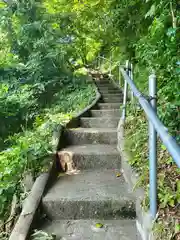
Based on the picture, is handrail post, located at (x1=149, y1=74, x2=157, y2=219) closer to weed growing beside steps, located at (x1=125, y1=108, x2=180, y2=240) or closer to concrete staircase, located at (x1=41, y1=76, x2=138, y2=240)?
weed growing beside steps, located at (x1=125, y1=108, x2=180, y2=240)

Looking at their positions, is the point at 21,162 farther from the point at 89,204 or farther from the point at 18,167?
the point at 89,204

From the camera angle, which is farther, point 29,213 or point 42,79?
A: point 42,79

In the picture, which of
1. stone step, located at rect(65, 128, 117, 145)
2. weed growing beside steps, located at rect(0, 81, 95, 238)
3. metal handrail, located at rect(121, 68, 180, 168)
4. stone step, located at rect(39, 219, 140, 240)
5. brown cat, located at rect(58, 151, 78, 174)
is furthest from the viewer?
stone step, located at rect(65, 128, 117, 145)

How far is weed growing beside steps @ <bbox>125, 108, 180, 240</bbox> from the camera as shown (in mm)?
1314

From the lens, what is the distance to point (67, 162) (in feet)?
8.25

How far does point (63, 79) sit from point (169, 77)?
512 cm

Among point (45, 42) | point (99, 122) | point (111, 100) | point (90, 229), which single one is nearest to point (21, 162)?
point (90, 229)

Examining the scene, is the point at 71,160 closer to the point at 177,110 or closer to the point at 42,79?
the point at 177,110

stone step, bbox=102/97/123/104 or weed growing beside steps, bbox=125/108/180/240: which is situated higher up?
stone step, bbox=102/97/123/104

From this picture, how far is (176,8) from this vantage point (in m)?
2.15

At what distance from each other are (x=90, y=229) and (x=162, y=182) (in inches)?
23.2

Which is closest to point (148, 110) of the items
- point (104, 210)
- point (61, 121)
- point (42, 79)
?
point (104, 210)

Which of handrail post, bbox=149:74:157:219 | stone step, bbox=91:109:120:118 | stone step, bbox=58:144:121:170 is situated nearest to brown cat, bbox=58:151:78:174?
stone step, bbox=58:144:121:170

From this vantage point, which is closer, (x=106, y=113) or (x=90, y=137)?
(x=90, y=137)
